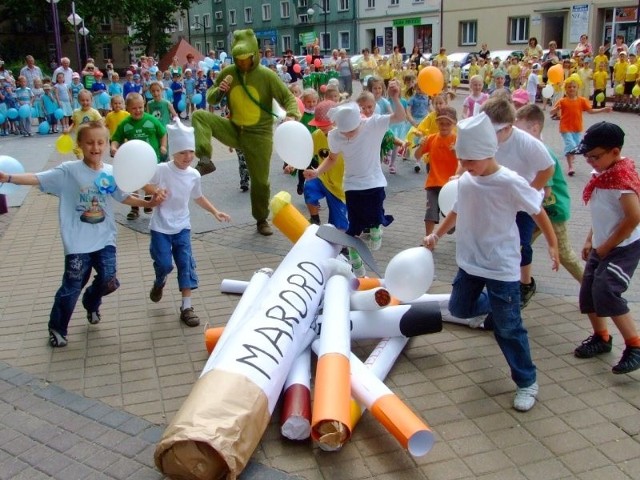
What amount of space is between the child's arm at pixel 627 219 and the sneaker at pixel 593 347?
81 cm

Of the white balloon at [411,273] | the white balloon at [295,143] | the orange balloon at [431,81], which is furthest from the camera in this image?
the orange balloon at [431,81]

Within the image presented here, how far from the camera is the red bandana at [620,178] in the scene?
402cm

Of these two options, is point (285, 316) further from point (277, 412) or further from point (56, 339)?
point (56, 339)

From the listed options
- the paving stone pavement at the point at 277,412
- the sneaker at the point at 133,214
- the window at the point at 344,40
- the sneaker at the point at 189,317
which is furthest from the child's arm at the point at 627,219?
the window at the point at 344,40

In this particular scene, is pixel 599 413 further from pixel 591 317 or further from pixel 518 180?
pixel 518 180

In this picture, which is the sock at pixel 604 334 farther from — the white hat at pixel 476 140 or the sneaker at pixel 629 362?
the white hat at pixel 476 140

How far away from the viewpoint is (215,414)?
10.8 ft

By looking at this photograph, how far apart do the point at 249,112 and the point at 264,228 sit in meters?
1.39

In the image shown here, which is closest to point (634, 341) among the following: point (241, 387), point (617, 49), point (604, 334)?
point (604, 334)

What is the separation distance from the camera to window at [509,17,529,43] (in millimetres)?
43250

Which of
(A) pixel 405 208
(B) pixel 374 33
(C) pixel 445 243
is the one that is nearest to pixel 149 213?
(A) pixel 405 208

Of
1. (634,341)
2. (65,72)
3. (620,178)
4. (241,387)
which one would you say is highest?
(65,72)

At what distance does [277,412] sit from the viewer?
3980 mm

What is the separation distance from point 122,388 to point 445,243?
4.19 meters
